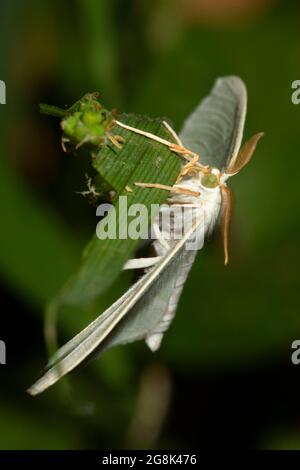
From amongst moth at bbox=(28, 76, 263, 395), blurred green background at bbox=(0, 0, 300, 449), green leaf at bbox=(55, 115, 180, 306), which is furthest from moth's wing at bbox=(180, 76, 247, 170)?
blurred green background at bbox=(0, 0, 300, 449)

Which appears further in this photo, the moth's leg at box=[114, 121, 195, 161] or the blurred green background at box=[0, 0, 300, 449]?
the blurred green background at box=[0, 0, 300, 449]

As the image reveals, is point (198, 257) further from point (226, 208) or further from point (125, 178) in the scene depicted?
point (125, 178)

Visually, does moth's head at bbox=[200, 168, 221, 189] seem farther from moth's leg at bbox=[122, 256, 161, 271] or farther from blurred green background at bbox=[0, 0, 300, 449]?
blurred green background at bbox=[0, 0, 300, 449]

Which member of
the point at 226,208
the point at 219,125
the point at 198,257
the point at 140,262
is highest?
the point at 198,257

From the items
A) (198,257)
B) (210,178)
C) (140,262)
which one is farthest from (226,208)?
(198,257)

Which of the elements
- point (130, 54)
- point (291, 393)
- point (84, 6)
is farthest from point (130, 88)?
point (291, 393)

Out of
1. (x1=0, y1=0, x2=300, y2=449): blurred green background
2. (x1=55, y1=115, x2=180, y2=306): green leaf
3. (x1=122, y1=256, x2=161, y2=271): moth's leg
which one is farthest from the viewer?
(x1=0, y1=0, x2=300, y2=449): blurred green background
